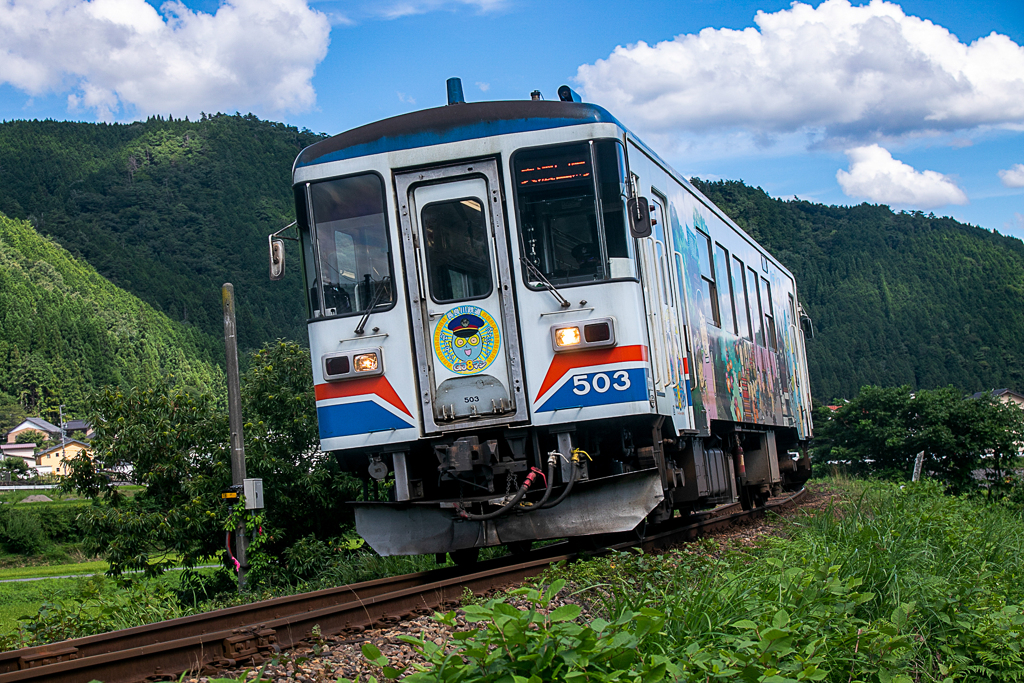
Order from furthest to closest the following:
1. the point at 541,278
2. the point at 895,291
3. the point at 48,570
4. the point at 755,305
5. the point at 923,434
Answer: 1. the point at 895,291
2. the point at 48,570
3. the point at 923,434
4. the point at 755,305
5. the point at 541,278

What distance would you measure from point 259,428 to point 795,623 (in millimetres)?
9169

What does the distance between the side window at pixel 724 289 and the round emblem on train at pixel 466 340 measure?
4032 mm

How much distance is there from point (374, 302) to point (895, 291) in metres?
125

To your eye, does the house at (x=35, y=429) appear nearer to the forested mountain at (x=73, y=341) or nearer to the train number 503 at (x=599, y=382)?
the forested mountain at (x=73, y=341)

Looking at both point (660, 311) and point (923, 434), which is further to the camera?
point (923, 434)

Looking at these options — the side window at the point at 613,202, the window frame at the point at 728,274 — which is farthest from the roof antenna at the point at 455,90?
the window frame at the point at 728,274

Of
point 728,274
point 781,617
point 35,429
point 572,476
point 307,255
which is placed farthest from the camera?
point 35,429

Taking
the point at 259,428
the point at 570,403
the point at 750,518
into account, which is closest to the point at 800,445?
the point at 750,518

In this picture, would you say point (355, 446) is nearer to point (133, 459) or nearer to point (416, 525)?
point (416, 525)

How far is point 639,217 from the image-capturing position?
7.30 m

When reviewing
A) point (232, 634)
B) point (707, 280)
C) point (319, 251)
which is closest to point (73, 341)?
point (707, 280)

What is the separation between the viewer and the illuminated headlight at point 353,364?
749 centimetres

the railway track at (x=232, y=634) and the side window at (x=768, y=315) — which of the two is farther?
the side window at (x=768, y=315)

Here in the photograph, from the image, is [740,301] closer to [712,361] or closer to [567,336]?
[712,361]
